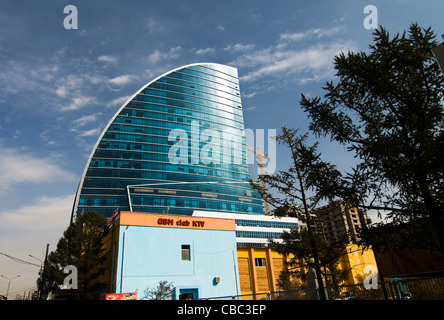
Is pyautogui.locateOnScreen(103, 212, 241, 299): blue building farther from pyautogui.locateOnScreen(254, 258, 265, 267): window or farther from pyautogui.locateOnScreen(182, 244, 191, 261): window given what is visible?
pyautogui.locateOnScreen(254, 258, 265, 267): window

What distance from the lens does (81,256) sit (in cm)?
2736

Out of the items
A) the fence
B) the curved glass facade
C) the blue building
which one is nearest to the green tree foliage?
the blue building

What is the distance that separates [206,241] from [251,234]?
58661mm

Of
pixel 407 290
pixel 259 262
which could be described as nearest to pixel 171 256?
pixel 259 262

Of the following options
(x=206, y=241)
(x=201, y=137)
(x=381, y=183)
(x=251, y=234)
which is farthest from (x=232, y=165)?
(x=381, y=183)

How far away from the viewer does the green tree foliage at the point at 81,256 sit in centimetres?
2602

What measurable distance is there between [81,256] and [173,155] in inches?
3258

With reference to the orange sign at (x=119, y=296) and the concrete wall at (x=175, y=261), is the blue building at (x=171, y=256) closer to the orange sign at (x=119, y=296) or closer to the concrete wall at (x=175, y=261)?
the concrete wall at (x=175, y=261)

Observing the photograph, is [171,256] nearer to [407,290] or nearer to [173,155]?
[407,290]

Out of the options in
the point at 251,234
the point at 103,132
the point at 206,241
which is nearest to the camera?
the point at 206,241

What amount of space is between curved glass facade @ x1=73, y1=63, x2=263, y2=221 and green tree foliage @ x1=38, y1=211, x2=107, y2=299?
62.3 m

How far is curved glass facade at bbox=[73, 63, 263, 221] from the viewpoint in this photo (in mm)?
93438

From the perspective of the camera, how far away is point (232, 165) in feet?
404
